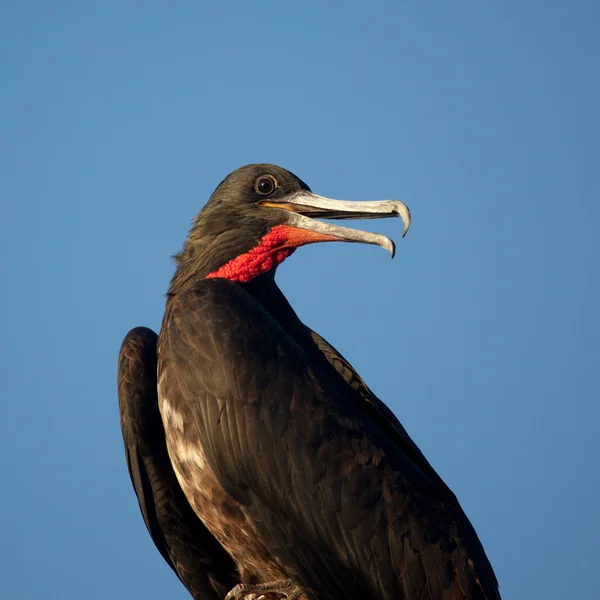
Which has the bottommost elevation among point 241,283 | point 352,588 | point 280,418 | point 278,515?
point 352,588

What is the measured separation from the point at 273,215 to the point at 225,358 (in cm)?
133

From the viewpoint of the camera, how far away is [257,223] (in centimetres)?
939

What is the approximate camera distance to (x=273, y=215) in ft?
30.8

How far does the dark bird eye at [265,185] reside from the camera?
9.55 m

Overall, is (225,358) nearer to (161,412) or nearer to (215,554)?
(161,412)

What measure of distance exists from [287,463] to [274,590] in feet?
3.04

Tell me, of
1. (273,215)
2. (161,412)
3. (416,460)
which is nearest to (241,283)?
(273,215)

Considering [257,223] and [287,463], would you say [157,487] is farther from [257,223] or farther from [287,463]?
[257,223]

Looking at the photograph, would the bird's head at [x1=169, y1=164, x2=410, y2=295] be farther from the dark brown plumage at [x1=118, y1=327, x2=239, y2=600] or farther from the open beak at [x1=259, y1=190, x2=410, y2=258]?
the dark brown plumage at [x1=118, y1=327, x2=239, y2=600]

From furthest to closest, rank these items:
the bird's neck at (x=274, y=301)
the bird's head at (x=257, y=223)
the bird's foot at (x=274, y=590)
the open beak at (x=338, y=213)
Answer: the bird's neck at (x=274, y=301) < the bird's head at (x=257, y=223) < the open beak at (x=338, y=213) < the bird's foot at (x=274, y=590)

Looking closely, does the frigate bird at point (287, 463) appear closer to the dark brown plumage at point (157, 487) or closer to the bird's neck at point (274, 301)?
the dark brown plumage at point (157, 487)

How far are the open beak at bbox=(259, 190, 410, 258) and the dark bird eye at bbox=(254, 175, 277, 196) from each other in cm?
8

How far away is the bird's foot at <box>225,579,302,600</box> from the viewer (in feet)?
28.8

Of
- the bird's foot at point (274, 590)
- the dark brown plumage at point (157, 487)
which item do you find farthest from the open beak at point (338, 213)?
the bird's foot at point (274, 590)
